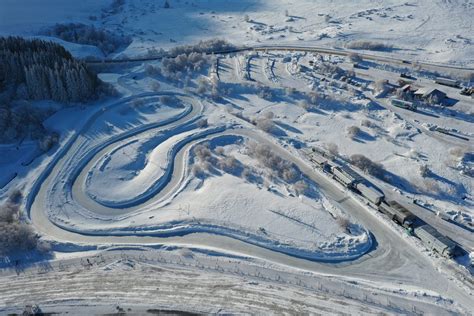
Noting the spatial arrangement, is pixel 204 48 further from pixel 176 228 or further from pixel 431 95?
pixel 176 228

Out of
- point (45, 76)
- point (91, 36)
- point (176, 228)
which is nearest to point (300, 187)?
point (176, 228)

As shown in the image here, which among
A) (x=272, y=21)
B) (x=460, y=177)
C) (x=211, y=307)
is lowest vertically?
(x=211, y=307)

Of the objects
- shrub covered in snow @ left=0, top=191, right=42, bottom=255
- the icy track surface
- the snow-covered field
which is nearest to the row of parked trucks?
the snow-covered field

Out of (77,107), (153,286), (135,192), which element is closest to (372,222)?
(153,286)

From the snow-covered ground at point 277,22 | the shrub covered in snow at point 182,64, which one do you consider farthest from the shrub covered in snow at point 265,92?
the snow-covered ground at point 277,22

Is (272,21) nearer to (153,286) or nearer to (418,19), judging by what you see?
(418,19)

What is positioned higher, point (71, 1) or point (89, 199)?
point (71, 1)
